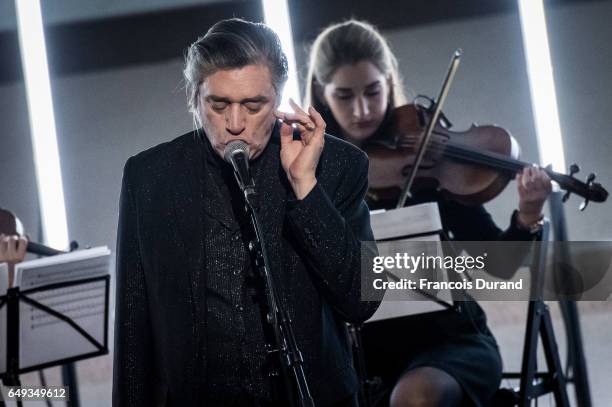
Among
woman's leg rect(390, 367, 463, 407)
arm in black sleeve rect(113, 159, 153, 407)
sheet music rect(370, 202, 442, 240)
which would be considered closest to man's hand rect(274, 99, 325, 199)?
arm in black sleeve rect(113, 159, 153, 407)

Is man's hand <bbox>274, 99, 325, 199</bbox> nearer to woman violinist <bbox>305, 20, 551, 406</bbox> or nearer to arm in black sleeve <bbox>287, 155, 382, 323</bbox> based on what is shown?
arm in black sleeve <bbox>287, 155, 382, 323</bbox>

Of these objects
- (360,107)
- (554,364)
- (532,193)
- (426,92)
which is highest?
(426,92)

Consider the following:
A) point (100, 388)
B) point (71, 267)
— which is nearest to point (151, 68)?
point (100, 388)

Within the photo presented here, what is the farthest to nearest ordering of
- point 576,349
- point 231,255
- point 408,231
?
point 576,349
point 408,231
point 231,255

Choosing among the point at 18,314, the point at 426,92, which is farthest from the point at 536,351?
the point at 426,92

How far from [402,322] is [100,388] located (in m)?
2.67

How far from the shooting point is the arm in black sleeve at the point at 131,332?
1408 millimetres

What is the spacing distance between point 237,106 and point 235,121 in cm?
3

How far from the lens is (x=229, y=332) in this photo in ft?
4.58

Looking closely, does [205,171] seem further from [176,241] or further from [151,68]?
[151,68]

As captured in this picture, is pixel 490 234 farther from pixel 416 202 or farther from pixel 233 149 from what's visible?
pixel 233 149

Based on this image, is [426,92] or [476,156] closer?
[476,156]

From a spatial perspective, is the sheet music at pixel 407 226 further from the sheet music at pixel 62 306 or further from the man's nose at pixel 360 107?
the sheet music at pixel 62 306

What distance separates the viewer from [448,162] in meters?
2.50
